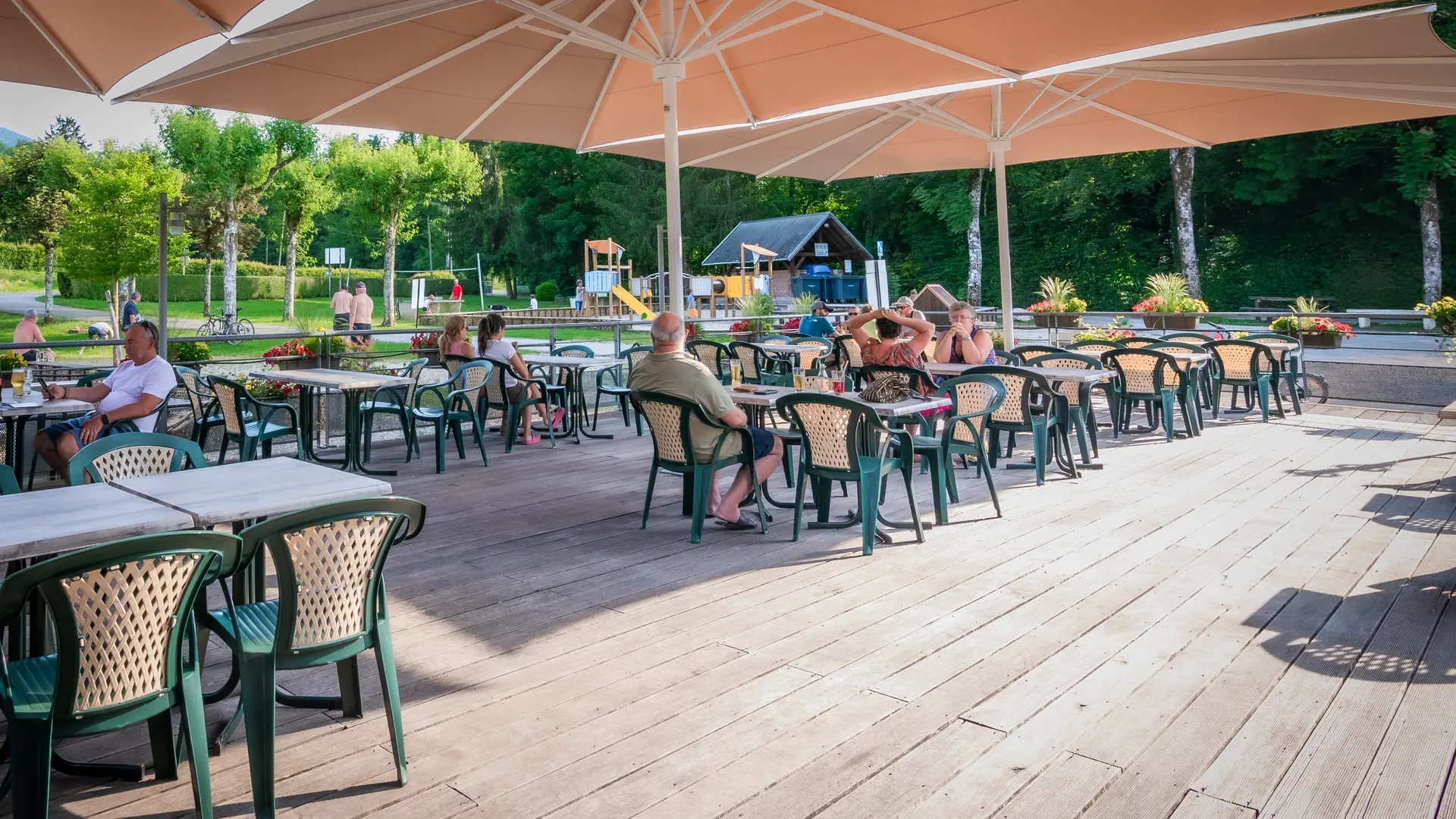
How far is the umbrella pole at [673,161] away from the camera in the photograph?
18.9 feet

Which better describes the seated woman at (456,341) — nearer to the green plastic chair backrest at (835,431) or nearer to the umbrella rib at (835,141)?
the umbrella rib at (835,141)

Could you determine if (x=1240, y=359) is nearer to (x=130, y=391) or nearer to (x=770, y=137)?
(x=770, y=137)

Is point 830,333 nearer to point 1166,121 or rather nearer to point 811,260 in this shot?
point 1166,121

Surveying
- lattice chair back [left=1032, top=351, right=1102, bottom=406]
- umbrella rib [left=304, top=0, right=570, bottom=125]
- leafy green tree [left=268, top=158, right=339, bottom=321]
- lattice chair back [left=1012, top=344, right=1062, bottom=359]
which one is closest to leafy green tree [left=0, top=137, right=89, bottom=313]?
leafy green tree [left=268, top=158, right=339, bottom=321]

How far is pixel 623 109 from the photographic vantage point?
7.55 meters

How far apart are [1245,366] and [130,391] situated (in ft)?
30.3

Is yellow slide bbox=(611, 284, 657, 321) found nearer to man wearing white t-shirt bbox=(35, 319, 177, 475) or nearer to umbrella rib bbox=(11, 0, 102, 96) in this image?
man wearing white t-shirt bbox=(35, 319, 177, 475)

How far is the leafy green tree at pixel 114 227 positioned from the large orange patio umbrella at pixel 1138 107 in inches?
1214

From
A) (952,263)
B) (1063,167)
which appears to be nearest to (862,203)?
(952,263)

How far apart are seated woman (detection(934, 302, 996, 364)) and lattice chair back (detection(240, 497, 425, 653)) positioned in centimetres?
556

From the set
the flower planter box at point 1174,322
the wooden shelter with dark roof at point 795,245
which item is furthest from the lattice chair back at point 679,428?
the wooden shelter with dark roof at point 795,245

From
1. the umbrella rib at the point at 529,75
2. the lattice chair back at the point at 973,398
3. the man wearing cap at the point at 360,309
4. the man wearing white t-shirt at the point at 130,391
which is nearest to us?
the man wearing white t-shirt at the point at 130,391

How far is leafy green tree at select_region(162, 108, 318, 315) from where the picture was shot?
34281 millimetres

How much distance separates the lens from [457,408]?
316 inches
